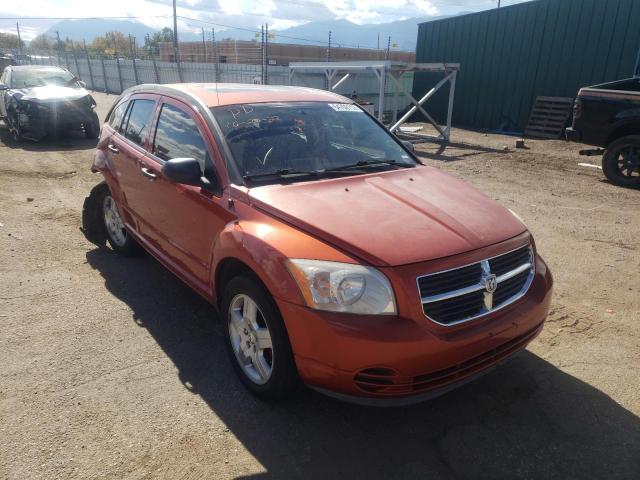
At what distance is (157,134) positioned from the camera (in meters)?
3.94

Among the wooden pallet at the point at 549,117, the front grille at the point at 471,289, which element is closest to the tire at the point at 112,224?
the front grille at the point at 471,289

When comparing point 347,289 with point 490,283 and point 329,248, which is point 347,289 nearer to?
point 329,248

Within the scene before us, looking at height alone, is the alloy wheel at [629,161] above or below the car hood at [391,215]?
below

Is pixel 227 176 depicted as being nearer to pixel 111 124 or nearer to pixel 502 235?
pixel 502 235

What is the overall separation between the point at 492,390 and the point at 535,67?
14978mm

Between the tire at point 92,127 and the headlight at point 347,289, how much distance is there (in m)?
11.6

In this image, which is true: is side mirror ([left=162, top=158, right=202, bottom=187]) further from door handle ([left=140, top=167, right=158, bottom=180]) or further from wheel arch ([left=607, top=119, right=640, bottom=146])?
wheel arch ([left=607, top=119, right=640, bottom=146])

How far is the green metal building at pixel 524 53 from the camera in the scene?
13539 millimetres

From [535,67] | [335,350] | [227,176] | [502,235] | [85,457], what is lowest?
[85,457]

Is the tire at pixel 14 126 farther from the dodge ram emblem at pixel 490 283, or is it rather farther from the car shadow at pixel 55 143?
the dodge ram emblem at pixel 490 283

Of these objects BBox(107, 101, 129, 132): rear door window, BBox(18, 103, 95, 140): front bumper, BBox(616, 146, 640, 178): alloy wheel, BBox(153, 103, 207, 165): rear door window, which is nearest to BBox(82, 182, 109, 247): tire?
BBox(107, 101, 129, 132): rear door window

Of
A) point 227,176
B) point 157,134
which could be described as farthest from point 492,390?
point 157,134

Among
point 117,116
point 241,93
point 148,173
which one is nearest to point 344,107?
point 241,93

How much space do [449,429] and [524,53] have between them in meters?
15.7
